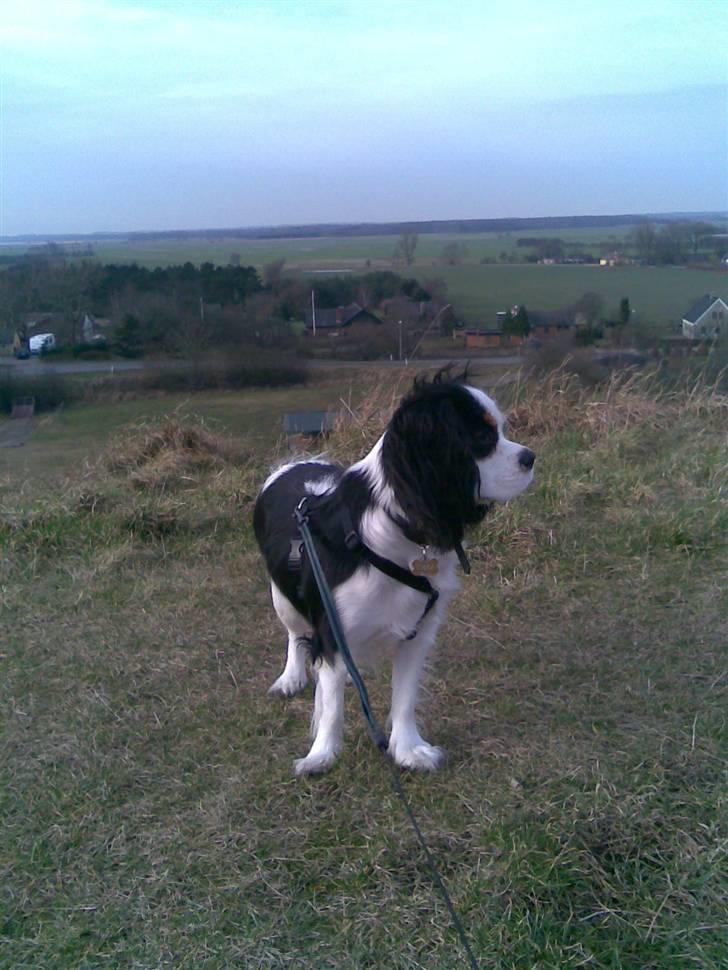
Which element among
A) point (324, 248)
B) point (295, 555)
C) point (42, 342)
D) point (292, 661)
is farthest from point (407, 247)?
point (295, 555)

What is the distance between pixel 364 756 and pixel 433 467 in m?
1.22

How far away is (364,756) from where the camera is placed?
3.50 m

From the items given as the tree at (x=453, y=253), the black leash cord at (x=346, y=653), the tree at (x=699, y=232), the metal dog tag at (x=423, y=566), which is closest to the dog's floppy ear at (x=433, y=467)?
the metal dog tag at (x=423, y=566)

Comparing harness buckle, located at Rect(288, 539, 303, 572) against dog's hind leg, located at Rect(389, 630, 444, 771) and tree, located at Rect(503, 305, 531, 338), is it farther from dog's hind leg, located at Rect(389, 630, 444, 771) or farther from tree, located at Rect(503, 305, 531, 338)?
tree, located at Rect(503, 305, 531, 338)

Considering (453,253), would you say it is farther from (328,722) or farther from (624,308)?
(328,722)

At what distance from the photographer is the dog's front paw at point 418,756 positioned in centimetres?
341

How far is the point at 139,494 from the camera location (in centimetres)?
663

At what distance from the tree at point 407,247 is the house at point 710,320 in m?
2.79

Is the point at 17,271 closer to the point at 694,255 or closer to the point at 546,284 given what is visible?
the point at 546,284

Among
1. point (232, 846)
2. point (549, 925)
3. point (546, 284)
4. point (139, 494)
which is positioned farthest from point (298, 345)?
point (549, 925)

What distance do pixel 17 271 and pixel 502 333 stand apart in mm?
4108

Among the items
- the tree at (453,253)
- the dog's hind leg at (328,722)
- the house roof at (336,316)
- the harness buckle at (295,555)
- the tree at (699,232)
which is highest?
the tree at (699,232)

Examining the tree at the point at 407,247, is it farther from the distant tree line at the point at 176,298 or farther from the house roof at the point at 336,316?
the house roof at the point at 336,316

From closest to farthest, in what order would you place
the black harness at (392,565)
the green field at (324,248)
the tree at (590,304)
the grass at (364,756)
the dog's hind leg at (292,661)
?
the grass at (364,756), the black harness at (392,565), the dog's hind leg at (292,661), the green field at (324,248), the tree at (590,304)
